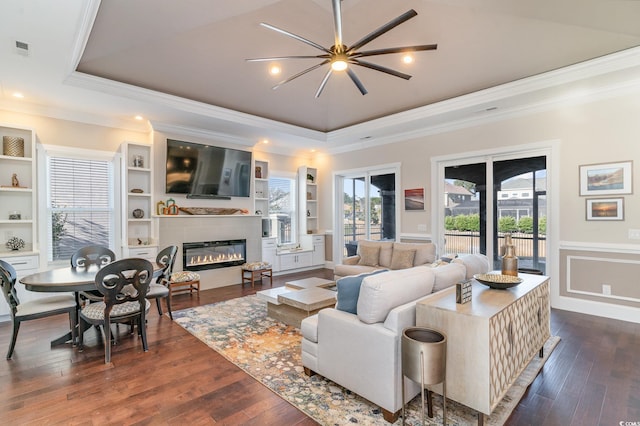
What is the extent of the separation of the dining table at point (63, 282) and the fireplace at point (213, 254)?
2.23 meters

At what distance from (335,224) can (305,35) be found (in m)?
4.82

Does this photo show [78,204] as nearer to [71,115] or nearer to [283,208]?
[71,115]

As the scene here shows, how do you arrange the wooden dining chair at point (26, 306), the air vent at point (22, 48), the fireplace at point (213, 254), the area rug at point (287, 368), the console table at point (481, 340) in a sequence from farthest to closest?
the fireplace at point (213, 254)
the air vent at point (22, 48)
the wooden dining chair at point (26, 306)
the area rug at point (287, 368)
the console table at point (481, 340)

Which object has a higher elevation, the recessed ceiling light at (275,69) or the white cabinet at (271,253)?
the recessed ceiling light at (275,69)

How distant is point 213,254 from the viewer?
20.1 feet

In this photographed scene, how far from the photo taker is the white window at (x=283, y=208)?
7.59 metres

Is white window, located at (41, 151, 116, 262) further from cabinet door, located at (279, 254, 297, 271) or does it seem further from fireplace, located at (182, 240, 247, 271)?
cabinet door, located at (279, 254, 297, 271)

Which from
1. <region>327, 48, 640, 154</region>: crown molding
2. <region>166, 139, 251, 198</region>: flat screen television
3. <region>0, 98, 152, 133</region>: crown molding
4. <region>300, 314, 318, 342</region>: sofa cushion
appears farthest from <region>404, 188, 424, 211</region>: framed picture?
<region>0, 98, 152, 133</region>: crown molding

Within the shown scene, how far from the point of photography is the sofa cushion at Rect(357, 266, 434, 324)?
217cm

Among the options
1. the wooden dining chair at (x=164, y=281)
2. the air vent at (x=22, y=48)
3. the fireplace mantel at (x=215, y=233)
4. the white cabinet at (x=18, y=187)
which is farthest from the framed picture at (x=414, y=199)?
the white cabinet at (x=18, y=187)

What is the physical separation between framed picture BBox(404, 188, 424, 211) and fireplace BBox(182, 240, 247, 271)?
3506 mm

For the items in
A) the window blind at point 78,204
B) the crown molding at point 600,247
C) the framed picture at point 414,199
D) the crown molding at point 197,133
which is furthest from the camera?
the framed picture at point 414,199

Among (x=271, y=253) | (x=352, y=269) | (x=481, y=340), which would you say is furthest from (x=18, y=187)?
(x=481, y=340)

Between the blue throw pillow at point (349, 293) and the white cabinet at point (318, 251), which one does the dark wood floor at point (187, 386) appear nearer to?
the blue throw pillow at point (349, 293)
